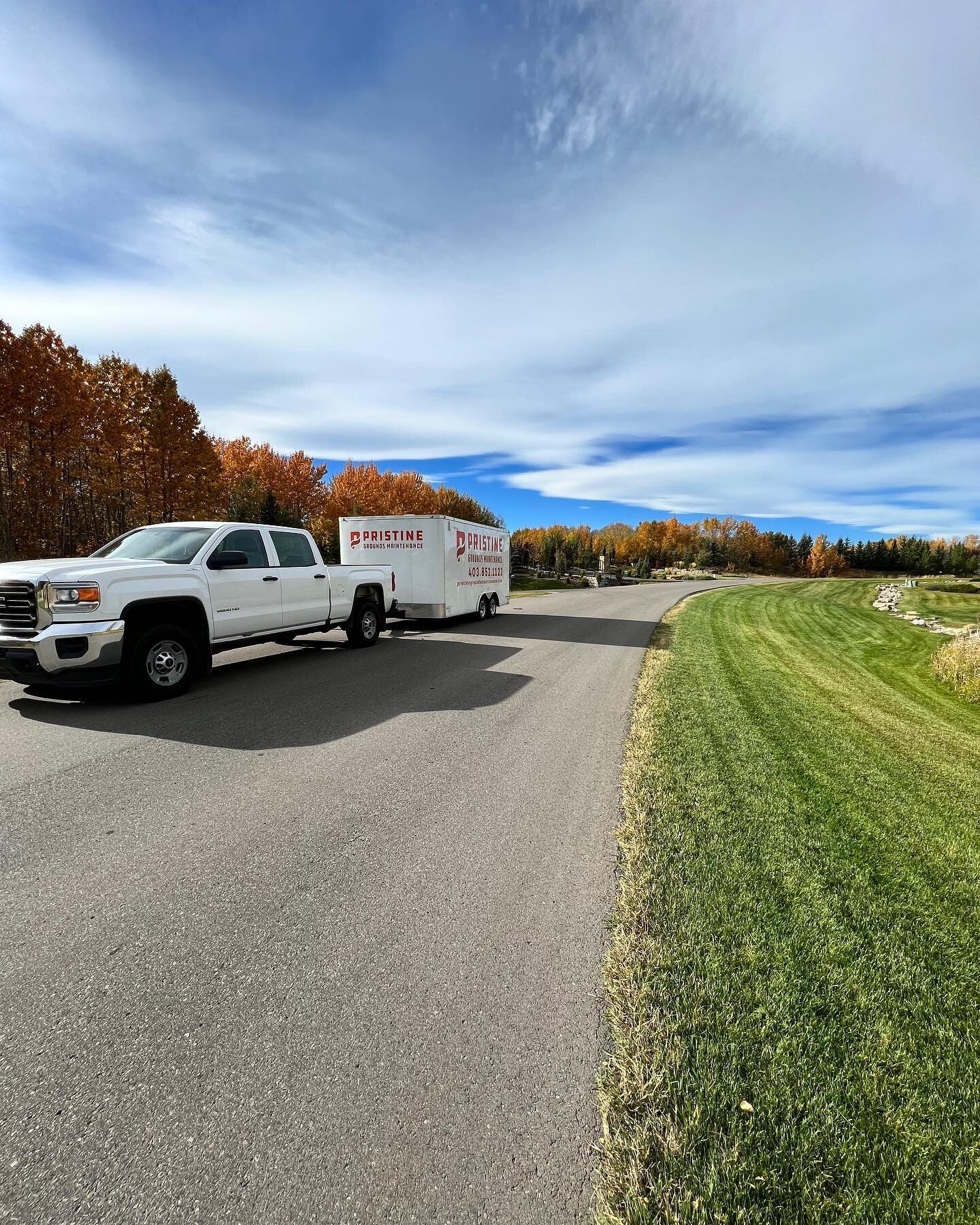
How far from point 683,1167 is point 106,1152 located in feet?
5.80

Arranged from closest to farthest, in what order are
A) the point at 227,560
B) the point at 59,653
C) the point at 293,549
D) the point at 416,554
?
1. the point at 59,653
2. the point at 227,560
3. the point at 293,549
4. the point at 416,554

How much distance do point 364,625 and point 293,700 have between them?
13.2ft

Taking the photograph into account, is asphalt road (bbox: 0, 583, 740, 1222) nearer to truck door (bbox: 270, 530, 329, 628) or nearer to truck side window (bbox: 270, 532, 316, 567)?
truck door (bbox: 270, 530, 329, 628)

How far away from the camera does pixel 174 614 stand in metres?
6.53

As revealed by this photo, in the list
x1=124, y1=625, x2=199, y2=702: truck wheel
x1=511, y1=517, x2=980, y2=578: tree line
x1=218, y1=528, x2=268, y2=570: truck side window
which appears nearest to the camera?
x1=124, y1=625, x2=199, y2=702: truck wheel

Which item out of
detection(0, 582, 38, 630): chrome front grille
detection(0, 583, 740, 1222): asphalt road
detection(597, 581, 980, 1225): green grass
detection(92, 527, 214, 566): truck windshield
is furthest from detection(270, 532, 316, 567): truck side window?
detection(597, 581, 980, 1225): green grass

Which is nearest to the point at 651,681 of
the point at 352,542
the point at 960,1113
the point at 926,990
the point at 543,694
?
the point at 543,694

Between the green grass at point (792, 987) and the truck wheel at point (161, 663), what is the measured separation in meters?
5.50

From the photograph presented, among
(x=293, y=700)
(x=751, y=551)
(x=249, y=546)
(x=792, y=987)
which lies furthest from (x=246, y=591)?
(x=751, y=551)

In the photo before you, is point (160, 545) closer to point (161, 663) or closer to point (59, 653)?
point (161, 663)

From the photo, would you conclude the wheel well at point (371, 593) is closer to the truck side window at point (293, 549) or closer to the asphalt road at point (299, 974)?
the truck side window at point (293, 549)

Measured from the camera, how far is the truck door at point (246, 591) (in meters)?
7.09

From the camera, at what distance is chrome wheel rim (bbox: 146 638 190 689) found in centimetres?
627

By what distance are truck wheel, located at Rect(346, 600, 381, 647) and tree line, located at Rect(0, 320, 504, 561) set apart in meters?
11.6
